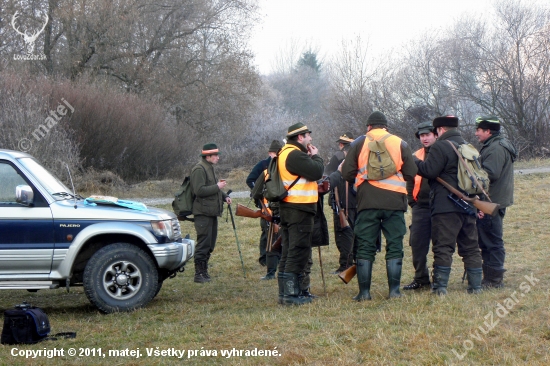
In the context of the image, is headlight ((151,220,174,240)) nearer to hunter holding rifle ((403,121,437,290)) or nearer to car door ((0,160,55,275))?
car door ((0,160,55,275))

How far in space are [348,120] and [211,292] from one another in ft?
78.2

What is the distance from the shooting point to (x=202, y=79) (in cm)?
3108

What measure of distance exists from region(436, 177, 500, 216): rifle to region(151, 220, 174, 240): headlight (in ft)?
10.4

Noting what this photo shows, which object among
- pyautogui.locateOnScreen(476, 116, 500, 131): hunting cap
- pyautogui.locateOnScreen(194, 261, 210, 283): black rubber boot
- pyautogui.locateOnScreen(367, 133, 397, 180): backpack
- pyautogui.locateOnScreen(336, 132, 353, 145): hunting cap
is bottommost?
pyautogui.locateOnScreen(194, 261, 210, 283): black rubber boot

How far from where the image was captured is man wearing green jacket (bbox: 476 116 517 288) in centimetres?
783

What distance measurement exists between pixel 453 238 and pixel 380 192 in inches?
40.6

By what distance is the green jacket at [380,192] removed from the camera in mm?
6984

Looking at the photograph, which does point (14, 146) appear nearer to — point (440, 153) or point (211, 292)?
point (211, 292)

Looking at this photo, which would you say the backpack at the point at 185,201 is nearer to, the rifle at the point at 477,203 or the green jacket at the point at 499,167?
the rifle at the point at 477,203

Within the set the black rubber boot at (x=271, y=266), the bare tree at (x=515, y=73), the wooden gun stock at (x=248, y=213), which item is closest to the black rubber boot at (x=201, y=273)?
the black rubber boot at (x=271, y=266)

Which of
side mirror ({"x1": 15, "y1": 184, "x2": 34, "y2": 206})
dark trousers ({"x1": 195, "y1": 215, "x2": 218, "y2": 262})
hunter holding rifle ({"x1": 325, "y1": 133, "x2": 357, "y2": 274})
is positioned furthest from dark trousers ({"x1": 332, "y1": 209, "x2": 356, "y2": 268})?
side mirror ({"x1": 15, "y1": 184, "x2": 34, "y2": 206})

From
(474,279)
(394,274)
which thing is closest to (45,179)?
(394,274)

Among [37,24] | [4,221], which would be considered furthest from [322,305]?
[37,24]

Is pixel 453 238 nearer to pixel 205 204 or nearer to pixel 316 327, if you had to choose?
pixel 316 327
